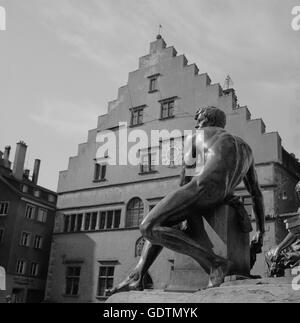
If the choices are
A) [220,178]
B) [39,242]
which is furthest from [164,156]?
[220,178]

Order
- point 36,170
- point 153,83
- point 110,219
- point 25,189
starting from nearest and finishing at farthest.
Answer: point 110,219
point 153,83
point 25,189
point 36,170

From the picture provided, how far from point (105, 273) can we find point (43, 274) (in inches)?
318

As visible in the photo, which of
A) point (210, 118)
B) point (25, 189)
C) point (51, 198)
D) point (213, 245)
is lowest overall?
point (213, 245)

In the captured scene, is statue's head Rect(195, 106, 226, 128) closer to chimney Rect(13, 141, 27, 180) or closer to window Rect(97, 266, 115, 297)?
window Rect(97, 266, 115, 297)

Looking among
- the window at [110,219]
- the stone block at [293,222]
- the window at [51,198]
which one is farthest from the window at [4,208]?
the stone block at [293,222]

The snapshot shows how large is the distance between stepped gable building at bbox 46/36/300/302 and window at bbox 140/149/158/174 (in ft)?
0.21

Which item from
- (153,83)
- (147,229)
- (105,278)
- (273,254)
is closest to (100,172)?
(153,83)

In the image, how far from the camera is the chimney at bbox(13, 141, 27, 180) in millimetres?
35938

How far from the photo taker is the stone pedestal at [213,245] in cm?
405

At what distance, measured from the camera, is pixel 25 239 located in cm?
3241

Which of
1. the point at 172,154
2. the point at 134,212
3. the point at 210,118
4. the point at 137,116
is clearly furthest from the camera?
the point at 137,116

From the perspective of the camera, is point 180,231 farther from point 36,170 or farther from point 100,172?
point 36,170

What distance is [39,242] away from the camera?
33.3 m

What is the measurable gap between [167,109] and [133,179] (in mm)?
4810
